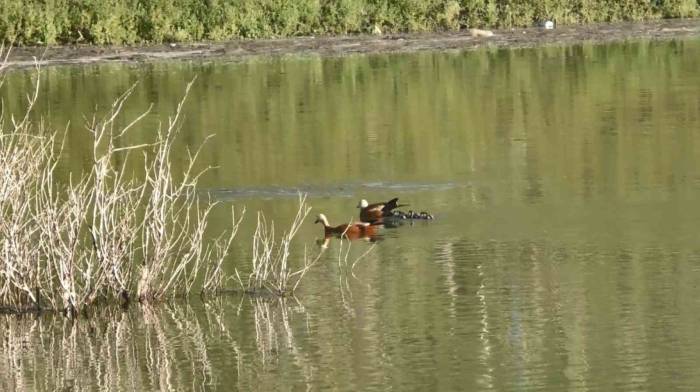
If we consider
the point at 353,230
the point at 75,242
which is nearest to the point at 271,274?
the point at 75,242

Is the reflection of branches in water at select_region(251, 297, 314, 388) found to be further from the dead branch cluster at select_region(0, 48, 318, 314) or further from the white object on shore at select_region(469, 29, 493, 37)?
the white object on shore at select_region(469, 29, 493, 37)

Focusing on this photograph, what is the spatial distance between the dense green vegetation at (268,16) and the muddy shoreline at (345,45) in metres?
0.79

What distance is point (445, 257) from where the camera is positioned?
15.4 meters

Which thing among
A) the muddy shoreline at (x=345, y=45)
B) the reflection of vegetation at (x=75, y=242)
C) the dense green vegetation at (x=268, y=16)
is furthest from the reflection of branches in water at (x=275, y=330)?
the dense green vegetation at (x=268, y=16)

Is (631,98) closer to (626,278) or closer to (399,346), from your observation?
(626,278)

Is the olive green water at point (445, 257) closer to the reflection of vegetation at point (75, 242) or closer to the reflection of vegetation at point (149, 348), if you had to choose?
the reflection of vegetation at point (149, 348)

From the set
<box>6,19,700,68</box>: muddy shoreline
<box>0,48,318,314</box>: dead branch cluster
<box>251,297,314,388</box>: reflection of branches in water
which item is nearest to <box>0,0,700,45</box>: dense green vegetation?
<box>6,19,700,68</box>: muddy shoreline

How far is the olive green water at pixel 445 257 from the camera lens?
38.6 ft

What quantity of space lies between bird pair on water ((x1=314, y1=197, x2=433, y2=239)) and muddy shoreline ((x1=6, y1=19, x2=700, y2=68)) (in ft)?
71.1

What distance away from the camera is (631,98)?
2889 cm

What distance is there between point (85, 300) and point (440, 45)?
2803 cm

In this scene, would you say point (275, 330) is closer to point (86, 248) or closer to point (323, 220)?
point (86, 248)

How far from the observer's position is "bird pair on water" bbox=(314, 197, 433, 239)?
55.1 ft

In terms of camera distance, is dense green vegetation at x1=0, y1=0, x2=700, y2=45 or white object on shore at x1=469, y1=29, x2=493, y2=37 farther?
white object on shore at x1=469, y1=29, x2=493, y2=37
